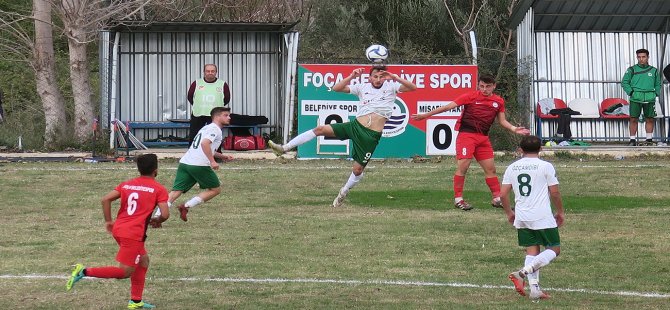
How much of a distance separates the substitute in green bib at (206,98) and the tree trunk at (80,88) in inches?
229

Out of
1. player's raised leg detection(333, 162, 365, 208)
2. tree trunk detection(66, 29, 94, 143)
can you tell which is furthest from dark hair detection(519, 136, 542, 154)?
tree trunk detection(66, 29, 94, 143)

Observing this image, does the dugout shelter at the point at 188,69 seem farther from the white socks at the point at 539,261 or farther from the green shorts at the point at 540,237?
the white socks at the point at 539,261

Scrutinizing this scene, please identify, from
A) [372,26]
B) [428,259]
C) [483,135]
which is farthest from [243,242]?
[372,26]

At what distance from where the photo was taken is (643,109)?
83.6 feet

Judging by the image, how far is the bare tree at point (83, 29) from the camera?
2592 cm

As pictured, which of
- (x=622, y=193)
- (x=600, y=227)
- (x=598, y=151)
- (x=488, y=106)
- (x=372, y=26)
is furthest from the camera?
(x=372, y=26)

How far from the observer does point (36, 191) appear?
18391 mm

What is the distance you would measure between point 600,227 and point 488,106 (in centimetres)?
242

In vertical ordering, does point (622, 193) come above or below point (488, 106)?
below

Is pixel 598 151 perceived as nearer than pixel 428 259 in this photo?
No

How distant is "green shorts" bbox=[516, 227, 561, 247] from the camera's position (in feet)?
34.0

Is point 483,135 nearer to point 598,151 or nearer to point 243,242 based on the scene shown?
point 243,242

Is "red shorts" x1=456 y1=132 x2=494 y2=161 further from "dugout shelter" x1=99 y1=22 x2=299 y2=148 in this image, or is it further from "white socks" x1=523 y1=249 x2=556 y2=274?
"dugout shelter" x1=99 y1=22 x2=299 y2=148

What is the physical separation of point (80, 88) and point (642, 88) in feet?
38.8
